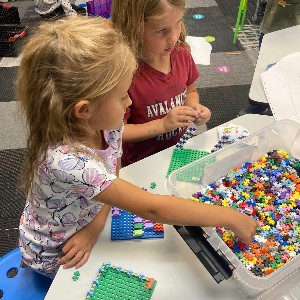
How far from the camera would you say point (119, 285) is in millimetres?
757

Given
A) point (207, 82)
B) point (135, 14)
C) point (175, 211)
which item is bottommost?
point (207, 82)

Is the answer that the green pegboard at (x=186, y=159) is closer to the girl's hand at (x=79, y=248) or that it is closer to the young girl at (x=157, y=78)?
the young girl at (x=157, y=78)

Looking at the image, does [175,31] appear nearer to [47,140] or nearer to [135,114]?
[135,114]

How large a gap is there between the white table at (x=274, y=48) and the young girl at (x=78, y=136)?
63 cm

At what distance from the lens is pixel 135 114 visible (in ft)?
3.89

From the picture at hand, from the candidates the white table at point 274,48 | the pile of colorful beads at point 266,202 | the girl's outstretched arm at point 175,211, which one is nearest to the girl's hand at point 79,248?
the girl's outstretched arm at point 175,211

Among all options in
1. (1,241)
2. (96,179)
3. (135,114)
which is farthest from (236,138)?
(1,241)

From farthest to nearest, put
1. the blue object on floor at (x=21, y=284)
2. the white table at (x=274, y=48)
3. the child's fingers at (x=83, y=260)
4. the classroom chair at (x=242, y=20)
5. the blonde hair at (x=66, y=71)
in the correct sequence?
the classroom chair at (x=242, y=20)
the white table at (x=274, y=48)
the blue object on floor at (x=21, y=284)
the child's fingers at (x=83, y=260)
the blonde hair at (x=66, y=71)

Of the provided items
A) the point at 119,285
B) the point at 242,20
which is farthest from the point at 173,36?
the point at 242,20

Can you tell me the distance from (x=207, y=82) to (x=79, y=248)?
1.78 metres

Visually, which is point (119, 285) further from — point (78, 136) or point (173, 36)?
point (173, 36)

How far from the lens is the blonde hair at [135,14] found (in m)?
0.97

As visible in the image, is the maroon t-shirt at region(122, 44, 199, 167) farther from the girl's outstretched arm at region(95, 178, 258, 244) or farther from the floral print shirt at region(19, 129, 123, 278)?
the girl's outstretched arm at region(95, 178, 258, 244)

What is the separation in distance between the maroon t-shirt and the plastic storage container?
0.32 m
